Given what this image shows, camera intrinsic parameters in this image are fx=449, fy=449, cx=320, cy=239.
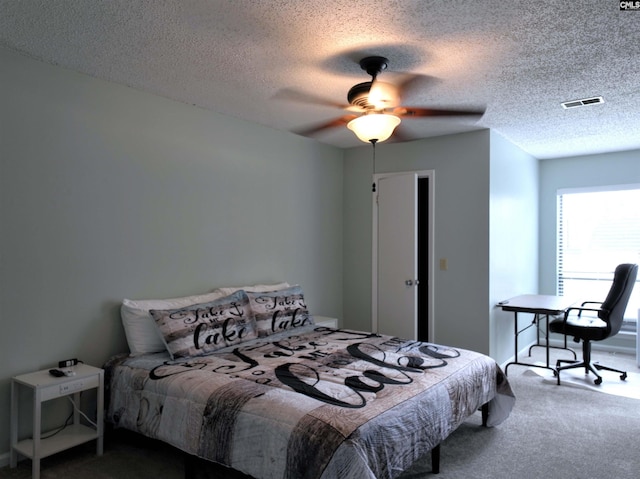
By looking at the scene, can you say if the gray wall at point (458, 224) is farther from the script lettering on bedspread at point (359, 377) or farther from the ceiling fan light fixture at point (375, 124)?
the ceiling fan light fixture at point (375, 124)

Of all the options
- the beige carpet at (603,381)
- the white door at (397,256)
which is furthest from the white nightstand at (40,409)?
the beige carpet at (603,381)

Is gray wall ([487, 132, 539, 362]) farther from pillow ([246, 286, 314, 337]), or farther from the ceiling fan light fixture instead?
the ceiling fan light fixture

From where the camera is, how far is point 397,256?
486 cm

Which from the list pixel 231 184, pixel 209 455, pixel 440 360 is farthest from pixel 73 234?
pixel 440 360

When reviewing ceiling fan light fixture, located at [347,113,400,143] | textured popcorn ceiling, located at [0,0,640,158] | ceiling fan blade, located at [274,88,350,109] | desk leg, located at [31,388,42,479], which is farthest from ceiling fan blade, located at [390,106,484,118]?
desk leg, located at [31,388,42,479]

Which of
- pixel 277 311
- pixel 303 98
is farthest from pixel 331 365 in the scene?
pixel 303 98

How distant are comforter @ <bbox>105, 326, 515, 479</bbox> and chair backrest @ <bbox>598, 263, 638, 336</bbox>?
68.0 inches

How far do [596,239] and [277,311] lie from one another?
442cm

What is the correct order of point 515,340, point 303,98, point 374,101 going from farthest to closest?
point 515,340, point 303,98, point 374,101

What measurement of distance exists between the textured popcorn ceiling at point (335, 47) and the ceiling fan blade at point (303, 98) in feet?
0.23

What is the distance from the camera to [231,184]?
4.06 meters

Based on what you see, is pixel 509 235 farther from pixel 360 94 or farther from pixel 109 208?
pixel 109 208

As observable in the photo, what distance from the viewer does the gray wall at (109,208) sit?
2734 mm

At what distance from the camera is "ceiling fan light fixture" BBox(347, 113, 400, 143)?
2.75m
